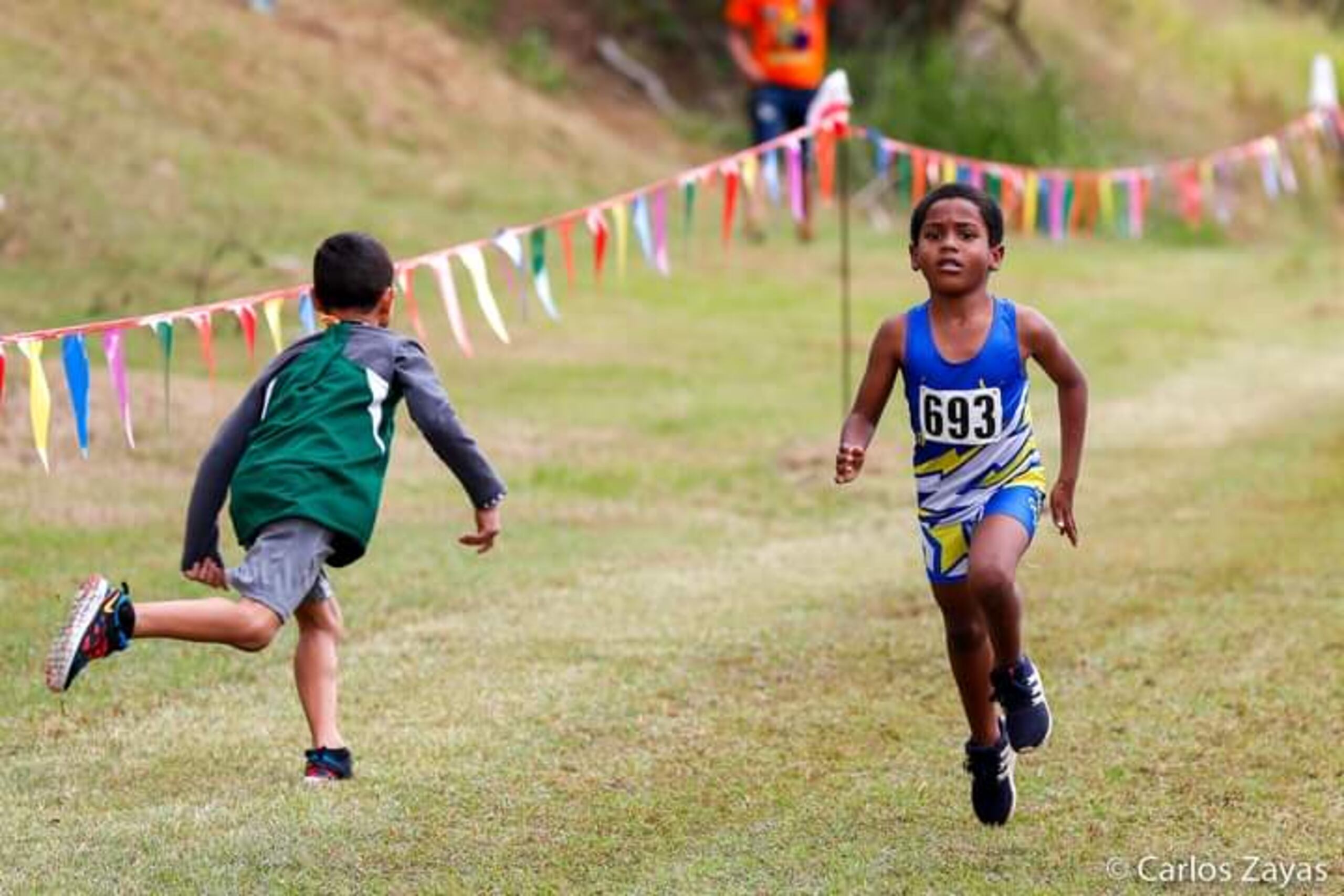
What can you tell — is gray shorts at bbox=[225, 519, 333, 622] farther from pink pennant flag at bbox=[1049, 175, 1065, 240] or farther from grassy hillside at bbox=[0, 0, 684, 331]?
pink pennant flag at bbox=[1049, 175, 1065, 240]

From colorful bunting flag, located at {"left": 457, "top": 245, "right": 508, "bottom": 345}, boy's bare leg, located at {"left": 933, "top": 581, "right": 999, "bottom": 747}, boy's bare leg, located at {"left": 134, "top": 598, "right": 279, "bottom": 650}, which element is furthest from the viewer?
colorful bunting flag, located at {"left": 457, "top": 245, "right": 508, "bottom": 345}

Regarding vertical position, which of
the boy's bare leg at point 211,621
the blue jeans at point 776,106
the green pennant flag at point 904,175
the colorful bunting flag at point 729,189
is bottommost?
the boy's bare leg at point 211,621

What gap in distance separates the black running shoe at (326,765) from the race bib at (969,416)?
188cm

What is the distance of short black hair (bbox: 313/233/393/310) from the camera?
625cm

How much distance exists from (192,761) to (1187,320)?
535 inches

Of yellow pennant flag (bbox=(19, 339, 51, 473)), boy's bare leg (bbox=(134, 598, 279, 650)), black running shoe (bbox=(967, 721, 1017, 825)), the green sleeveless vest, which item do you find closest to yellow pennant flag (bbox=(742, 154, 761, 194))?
yellow pennant flag (bbox=(19, 339, 51, 473))

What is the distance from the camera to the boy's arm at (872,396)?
6.26 metres

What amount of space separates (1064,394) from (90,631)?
100 inches

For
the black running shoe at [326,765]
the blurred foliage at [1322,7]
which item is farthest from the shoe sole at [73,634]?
the blurred foliage at [1322,7]

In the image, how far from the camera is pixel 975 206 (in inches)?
248

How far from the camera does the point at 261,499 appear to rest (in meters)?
6.09

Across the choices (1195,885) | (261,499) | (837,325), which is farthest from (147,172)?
(1195,885)

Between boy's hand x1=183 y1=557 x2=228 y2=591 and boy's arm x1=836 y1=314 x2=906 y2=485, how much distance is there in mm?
1626

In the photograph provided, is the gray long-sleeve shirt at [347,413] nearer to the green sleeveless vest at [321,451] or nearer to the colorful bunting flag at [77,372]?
the green sleeveless vest at [321,451]
